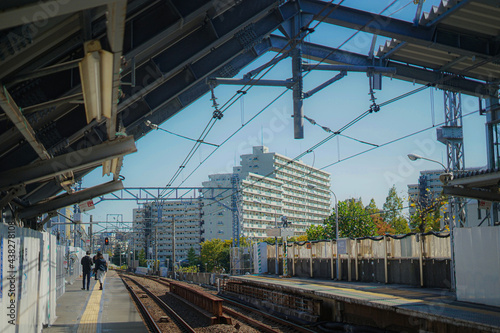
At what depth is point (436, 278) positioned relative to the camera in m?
14.9

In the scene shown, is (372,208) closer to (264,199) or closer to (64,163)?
(264,199)

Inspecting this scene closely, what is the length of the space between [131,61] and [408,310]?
7.32 metres

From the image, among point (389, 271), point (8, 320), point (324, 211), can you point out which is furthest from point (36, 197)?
point (324, 211)

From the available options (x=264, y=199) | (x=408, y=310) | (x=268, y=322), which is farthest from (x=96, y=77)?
(x=264, y=199)

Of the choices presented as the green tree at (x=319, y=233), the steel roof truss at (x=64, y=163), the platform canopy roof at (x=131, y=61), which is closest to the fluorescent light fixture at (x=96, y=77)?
the platform canopy roof at (x=131, y=61)

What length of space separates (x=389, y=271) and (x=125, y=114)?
32.8 feet

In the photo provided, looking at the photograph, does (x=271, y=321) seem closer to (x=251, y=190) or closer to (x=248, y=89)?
(x=248, y=89)

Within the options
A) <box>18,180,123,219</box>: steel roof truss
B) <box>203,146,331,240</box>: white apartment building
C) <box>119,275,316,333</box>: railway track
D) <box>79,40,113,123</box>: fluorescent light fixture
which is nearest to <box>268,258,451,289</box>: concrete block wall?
<box>119,275,316,333</box>: railway track

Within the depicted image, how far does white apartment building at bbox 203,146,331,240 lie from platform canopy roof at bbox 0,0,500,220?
7547 centimetres

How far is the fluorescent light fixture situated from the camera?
495 cm

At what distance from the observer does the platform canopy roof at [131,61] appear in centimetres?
621

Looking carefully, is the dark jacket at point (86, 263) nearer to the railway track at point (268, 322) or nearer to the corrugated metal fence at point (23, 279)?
the railway track at point (268, 322)

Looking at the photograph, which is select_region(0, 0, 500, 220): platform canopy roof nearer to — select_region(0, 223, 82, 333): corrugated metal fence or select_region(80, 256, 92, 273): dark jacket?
select_region(0, 223, 82, 333): corrugated metal fence

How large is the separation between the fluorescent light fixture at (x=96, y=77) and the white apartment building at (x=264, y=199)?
8442 centimetres
